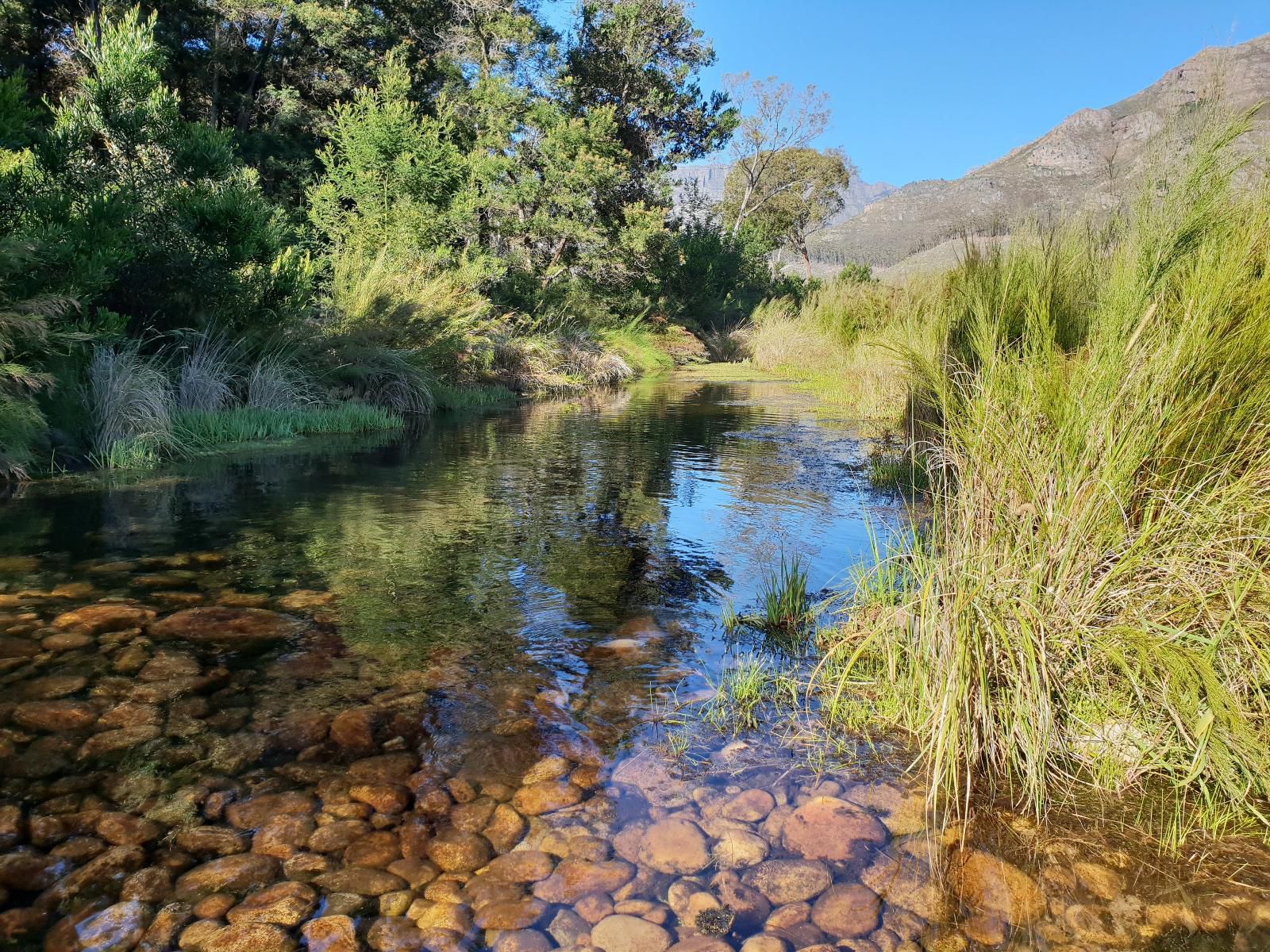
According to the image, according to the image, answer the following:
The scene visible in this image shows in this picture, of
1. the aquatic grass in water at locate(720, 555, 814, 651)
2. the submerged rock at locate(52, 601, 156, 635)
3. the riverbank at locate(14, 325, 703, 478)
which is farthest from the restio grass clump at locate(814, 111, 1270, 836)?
the riverbank at locate(14, 325, 703, 478)

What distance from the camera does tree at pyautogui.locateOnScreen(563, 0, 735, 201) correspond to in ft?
85.2

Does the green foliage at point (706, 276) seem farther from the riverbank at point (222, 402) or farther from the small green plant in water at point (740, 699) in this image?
the small green plant in water at point (740, 699)

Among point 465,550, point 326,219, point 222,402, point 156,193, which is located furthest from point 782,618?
point 326,219

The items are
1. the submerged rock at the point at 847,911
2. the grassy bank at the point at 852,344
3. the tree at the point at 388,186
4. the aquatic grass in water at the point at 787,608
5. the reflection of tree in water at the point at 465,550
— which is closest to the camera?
the submerged rock at the point at 847,911

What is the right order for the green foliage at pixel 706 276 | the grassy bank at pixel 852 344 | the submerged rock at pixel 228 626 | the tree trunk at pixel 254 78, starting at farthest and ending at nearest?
the green foliage at pixel 706 276 < the tree trunk at pixel 254 78 < the grassy bank at pixel 852 344 < the submerged rock at pixel 228 626

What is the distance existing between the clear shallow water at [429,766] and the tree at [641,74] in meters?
22.6

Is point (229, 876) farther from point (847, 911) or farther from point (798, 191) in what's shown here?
point (798, 191)

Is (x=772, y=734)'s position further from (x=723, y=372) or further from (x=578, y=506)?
(x=723, y=372)

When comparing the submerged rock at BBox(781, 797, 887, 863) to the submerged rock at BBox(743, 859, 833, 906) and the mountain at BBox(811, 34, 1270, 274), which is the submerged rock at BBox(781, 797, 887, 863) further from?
the mountain at BBox(811, 34, 1270, 274)

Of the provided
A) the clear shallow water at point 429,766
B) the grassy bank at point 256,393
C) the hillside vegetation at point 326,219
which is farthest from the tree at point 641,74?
the clear shallow water at point 429,766

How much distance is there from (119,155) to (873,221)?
89.7 metres

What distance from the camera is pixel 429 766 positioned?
9.55ft

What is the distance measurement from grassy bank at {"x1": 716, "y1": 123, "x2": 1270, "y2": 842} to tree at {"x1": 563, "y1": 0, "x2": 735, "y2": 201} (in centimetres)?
2414

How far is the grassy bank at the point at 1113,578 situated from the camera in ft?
8.43
